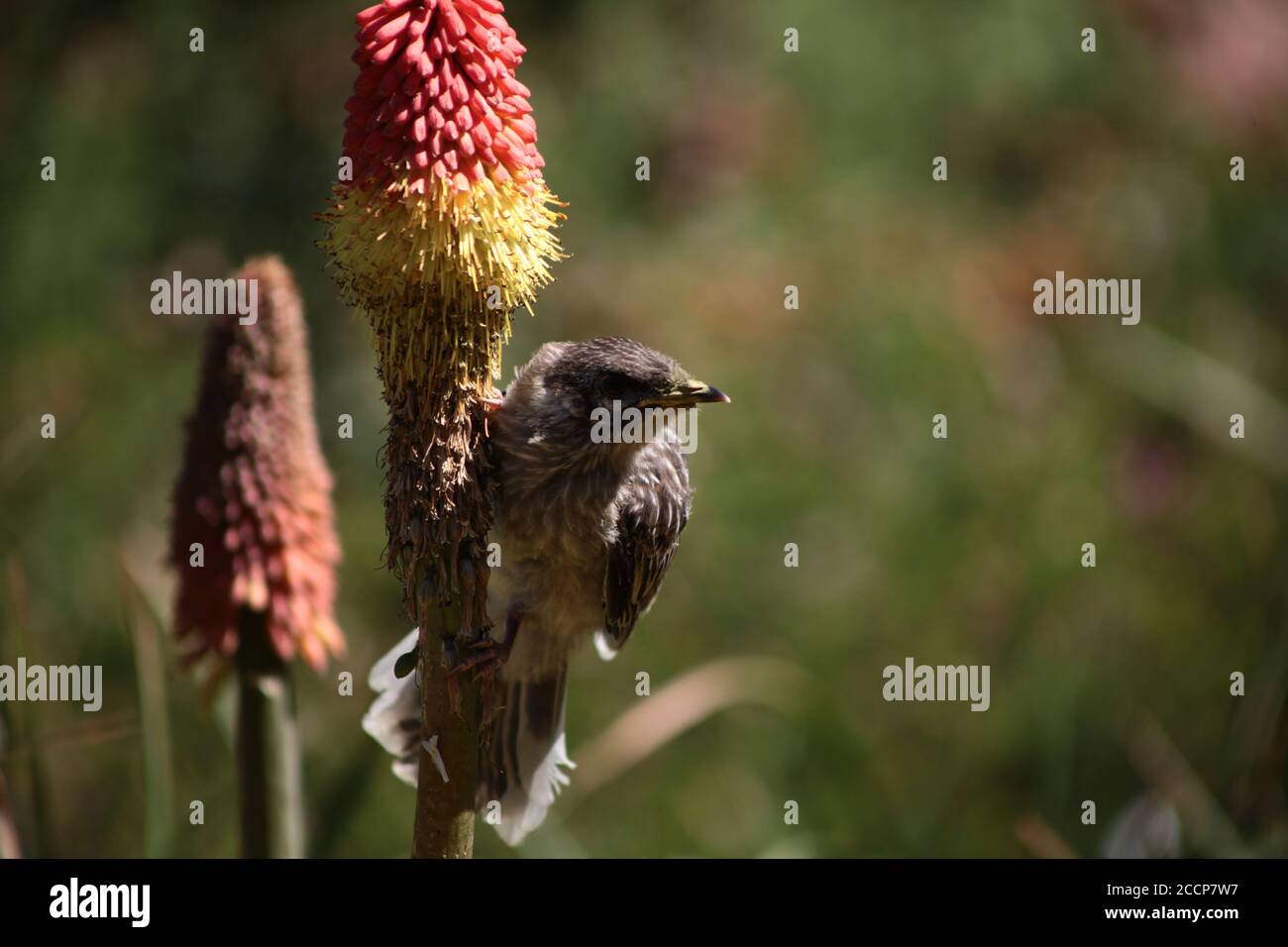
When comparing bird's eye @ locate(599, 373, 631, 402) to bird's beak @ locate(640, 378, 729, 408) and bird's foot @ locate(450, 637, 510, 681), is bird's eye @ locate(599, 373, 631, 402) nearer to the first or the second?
bird's beak @ locate(640, 378, 729, 408)

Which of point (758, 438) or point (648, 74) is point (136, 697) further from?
point (648, 74)

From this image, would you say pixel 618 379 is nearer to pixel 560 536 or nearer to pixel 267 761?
pixel 560 536

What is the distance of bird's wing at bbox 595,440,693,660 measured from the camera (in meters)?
3.47

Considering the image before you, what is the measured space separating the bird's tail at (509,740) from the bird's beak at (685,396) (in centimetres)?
78

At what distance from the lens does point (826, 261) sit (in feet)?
24.5

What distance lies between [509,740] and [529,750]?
7 centimetres

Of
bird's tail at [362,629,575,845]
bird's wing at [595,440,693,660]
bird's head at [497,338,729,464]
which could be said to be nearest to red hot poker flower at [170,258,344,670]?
bird's tail at [362,629,575,845]

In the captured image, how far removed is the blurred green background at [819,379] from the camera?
187 inches

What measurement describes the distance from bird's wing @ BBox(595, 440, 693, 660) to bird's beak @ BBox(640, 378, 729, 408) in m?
0.44

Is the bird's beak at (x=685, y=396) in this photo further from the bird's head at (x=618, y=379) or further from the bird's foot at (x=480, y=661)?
the bird's foot at (x=480, y=661)

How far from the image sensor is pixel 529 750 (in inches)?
146

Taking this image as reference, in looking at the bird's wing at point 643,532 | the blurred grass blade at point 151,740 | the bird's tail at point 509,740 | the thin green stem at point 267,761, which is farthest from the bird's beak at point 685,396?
the blurred grass blade at point 151,740
